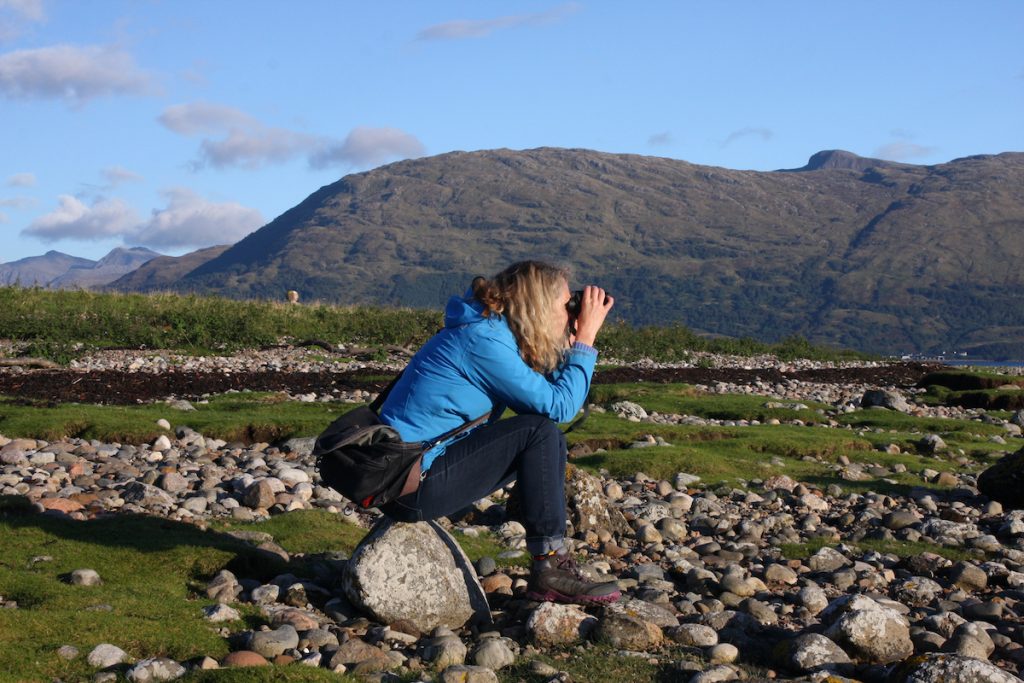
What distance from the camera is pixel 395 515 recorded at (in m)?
7.39

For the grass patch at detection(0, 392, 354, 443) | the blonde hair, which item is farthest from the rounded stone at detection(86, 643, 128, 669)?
the grass patch at detection(0, 392, 354, 443)

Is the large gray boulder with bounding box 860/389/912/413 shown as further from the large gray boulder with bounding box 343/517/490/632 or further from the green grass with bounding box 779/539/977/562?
the large gray boulder with bounding box 343/517/490/632

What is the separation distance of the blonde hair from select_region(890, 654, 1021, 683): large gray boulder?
302 cm

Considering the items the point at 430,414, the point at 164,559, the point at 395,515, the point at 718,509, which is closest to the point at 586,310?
the point at 430,414

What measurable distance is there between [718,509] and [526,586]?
14.3 ft

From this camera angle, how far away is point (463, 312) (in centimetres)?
714

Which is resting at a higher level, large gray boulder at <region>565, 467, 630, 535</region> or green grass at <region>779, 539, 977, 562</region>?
large gray boulder at <region>565, 467, 630, 535</region>

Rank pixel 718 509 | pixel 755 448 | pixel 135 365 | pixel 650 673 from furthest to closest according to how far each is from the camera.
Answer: pixel 135 365 → pixel 755 448 → pixel 718 509 → pixel 650 673

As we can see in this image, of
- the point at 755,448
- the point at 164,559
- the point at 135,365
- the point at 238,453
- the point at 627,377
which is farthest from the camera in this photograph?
the point at 627,377

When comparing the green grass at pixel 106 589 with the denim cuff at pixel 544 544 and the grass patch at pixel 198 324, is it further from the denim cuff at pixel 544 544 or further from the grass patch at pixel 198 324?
the grass patch at pixel 198 324

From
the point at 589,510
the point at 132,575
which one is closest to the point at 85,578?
the point at 132,575

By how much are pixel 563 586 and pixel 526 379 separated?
5.10ft

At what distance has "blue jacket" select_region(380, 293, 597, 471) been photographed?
7.05m

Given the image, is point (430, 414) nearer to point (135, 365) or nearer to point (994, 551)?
point (994, 551)
